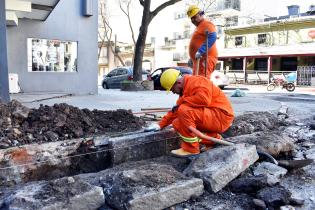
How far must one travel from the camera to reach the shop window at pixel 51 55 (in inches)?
508

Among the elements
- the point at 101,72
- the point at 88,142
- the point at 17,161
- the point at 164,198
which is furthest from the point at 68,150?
the point at 101,72

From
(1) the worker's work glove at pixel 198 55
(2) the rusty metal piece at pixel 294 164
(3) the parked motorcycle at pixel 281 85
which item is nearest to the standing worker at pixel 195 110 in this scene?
(2) the rusty metal piece at pixel 294 164

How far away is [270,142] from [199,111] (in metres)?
1.18

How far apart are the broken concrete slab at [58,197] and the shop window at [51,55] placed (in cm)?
1052

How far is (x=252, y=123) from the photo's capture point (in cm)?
620

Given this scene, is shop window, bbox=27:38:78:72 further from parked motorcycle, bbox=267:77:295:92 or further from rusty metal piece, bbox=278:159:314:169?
parked motorcycle, bbox=267:77:295:92

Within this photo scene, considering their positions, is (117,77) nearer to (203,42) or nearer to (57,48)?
(57,48)

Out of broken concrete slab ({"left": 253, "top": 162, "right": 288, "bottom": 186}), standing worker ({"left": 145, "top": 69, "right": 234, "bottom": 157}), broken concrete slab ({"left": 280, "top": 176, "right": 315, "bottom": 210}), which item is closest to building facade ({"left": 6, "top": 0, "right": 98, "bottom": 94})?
standing worker ({"left": 145, "top": 69, "right": 234, "bottom": 157})

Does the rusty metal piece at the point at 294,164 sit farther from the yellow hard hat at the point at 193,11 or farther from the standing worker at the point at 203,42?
the yellow hard hat at the point at 193,11

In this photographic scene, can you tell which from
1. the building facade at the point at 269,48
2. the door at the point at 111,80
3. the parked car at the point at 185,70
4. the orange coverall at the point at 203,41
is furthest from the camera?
the building facade at the point at 269,48

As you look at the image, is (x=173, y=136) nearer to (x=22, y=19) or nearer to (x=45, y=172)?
(x=45, y=172)

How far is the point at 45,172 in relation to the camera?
4273mm

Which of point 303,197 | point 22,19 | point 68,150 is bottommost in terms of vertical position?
point 303,197

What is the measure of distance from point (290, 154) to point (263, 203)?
1.87 m
